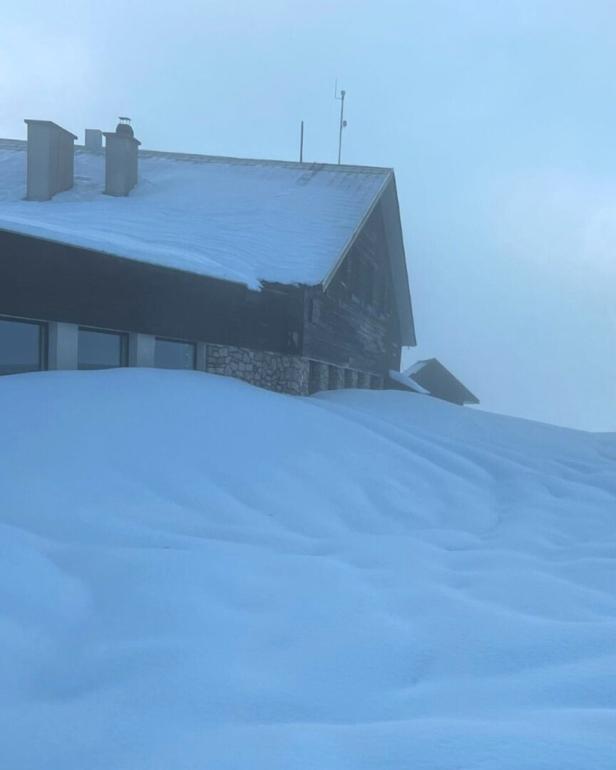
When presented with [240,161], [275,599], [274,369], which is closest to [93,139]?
[240,161]

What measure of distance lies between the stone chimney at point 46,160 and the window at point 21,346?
882 cm

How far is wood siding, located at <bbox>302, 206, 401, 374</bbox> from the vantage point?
15.8 m

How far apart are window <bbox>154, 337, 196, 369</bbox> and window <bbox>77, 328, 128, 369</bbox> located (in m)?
0.70

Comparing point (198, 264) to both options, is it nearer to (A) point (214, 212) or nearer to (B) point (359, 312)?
(A) point (214, 212)

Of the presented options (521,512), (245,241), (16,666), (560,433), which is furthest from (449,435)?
(16,666)

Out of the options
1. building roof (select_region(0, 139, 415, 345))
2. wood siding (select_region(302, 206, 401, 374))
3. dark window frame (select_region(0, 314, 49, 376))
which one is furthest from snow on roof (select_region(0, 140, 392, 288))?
dark window frame (select_region(0, 314, 49, 376))

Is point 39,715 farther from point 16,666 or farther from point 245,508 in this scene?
point 245,508

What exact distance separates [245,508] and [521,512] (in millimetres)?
3182

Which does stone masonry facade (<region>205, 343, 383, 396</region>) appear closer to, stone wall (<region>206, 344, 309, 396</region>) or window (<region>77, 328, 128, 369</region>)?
stone wall (<region>206, 344, 309, 396</region>)

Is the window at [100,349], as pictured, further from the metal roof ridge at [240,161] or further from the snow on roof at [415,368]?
the snow on roof at [415,368]

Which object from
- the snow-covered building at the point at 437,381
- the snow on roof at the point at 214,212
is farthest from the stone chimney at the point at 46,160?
the snow-covered building at the point at 437,381

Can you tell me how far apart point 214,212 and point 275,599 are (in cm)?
1369

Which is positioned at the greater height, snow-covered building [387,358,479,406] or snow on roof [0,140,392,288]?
snow on roof [0,140,392,288]

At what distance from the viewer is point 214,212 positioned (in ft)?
55.8
